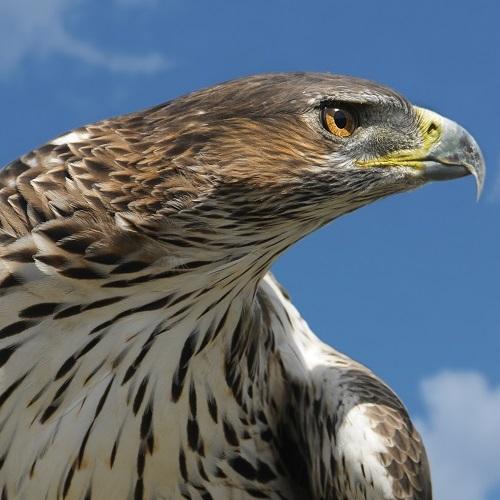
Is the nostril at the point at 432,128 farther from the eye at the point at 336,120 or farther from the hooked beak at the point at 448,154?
the eye at the point at 336,120

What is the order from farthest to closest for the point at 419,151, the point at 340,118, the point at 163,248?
the point at 419,151 → the point at 340,118 → the point at 163,248

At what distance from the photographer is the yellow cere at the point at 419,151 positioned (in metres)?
4.66

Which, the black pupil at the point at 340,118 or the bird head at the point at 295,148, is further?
the black pupil at the point at 340,118

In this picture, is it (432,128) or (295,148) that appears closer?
(295,148)

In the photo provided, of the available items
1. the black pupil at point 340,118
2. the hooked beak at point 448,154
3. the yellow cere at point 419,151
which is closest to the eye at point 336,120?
the black pupil at point 340,118

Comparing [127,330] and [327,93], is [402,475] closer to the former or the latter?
[127,330]

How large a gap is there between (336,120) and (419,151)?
16.4 inches

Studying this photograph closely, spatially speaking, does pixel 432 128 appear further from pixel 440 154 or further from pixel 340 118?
pixel 340 118

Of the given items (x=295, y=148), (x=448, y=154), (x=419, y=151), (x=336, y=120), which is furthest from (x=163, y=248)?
(x=448, y=154)

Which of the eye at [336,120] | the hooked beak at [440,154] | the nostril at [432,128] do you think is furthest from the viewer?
the nostril at [432,128]

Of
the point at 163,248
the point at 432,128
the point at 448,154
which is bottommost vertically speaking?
the point at 163,248

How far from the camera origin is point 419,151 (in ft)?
15.7

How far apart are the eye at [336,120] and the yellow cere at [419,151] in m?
0.14

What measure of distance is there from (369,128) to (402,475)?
1.78m
